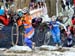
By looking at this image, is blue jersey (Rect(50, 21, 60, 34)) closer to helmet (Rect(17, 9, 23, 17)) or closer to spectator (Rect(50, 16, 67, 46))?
spectator (Rect(50, 16, 67, 46))

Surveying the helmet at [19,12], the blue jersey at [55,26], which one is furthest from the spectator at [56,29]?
the helmet at [19,12]

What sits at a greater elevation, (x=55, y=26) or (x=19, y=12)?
(x=19, y=12)

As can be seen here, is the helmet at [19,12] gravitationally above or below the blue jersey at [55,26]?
above

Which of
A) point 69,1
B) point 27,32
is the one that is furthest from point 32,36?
point 69,1

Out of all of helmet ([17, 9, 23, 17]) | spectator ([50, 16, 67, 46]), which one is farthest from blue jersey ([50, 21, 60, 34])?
helmet ([17, 9, 23, 17])

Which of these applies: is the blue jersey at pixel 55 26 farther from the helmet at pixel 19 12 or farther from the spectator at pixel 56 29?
the helmet at pixel 19 12

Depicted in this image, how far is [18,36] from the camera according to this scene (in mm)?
15844

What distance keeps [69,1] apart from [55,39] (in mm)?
1109

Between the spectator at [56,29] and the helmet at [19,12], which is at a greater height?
the helmet at [19,12]

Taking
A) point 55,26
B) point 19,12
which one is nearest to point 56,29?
point 55,26

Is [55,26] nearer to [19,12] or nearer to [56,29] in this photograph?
[56,29]

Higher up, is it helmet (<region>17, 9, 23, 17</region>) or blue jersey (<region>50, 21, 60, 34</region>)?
helmet (<region>17, 9, 23, 17</region>)

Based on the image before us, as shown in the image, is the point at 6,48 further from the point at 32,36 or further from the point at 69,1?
the point at 69,1

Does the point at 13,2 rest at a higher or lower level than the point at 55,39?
higher
